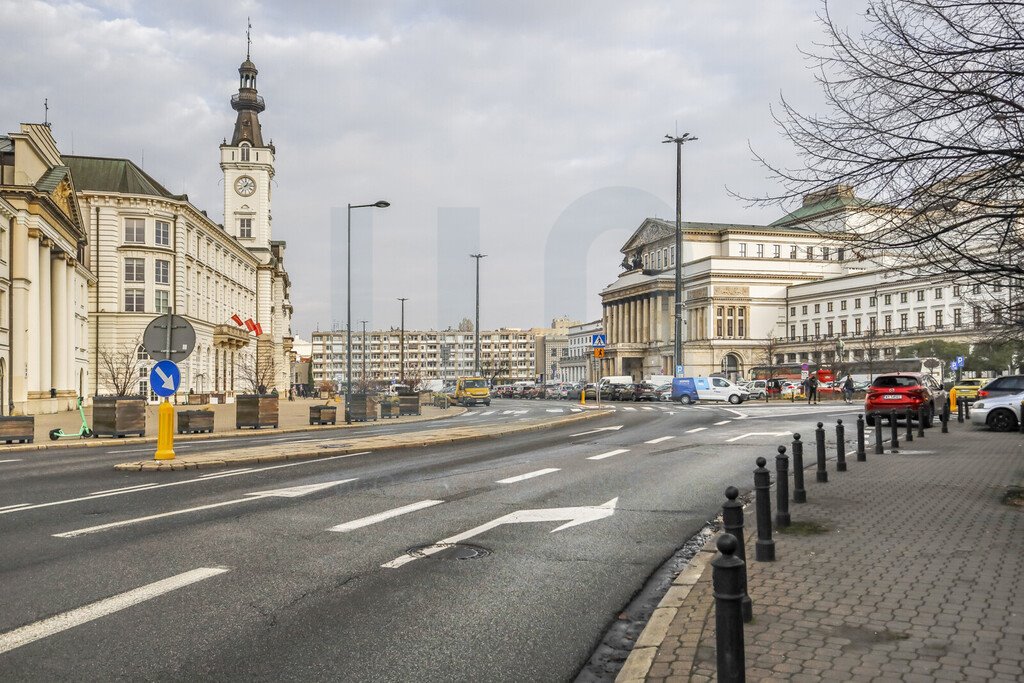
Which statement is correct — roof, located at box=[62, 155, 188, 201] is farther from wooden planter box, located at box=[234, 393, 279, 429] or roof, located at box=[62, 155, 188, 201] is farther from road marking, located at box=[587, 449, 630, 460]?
road marking, located at box=[587, 449, 630, 460]

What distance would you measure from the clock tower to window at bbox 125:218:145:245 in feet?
107

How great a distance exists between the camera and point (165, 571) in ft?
24.2

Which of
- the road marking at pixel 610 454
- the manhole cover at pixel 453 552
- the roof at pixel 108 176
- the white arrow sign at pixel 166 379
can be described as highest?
the roof at pixel 108 176

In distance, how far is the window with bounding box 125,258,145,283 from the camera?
6550 cm

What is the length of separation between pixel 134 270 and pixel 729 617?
224 ft

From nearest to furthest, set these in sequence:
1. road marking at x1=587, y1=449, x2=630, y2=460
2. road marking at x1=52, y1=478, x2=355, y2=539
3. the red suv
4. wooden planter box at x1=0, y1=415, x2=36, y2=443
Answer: road marking at x1=52, y1=478, x2=355, y2=539, road marking at x1=587, y1=449, x2=630, y2=460, wooden planter box at x1=0, y1=415, x2=36, y2=443, the red suv

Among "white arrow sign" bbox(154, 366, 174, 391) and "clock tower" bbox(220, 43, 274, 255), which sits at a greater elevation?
"clock tower" bbox(220, 43, 274, 255)

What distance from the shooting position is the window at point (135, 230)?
65.4 metres

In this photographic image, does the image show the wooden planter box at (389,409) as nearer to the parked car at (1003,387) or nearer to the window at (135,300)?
the parked car at (1003,387)

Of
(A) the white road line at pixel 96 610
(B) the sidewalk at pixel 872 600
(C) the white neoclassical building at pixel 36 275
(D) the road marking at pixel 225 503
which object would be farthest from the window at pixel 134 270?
(A) the white road line at pixel 96 610

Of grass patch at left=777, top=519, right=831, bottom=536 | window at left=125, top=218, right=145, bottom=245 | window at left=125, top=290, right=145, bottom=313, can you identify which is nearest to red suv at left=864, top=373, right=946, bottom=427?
grass patch at left=777, top=519, right=831, bottom=536

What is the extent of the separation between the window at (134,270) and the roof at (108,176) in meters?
4.91

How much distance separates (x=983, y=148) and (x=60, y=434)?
24.2 meters

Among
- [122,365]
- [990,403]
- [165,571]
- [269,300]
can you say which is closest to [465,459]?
[165,571]
